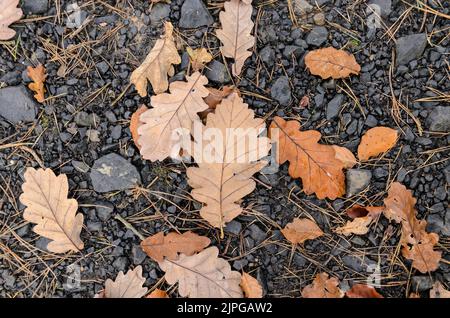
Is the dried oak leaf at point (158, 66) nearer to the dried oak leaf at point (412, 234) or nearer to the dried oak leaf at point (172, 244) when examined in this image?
the dried oak leaf at point (172, 244)

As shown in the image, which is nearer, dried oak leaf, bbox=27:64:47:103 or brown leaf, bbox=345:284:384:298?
brown leaf, bbox=345:284:384:298

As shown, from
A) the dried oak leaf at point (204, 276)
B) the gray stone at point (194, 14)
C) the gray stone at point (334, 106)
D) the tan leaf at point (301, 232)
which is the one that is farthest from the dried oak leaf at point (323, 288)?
the gray stone at point (194, 14)

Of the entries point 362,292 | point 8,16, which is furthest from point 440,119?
point 8,16

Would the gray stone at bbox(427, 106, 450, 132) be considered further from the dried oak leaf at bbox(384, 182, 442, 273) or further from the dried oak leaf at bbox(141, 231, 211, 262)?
the dried oak leaf at bbox(141, 231, 211, 262)

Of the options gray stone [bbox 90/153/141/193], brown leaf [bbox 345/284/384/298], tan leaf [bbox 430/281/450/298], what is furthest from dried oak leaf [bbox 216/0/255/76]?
tan leaf [bbox 430/281/450/298]

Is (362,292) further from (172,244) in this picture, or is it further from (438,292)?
(172,244)

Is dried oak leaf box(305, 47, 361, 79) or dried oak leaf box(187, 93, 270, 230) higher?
dried oak leaf box(305, 47, 361, 79)
